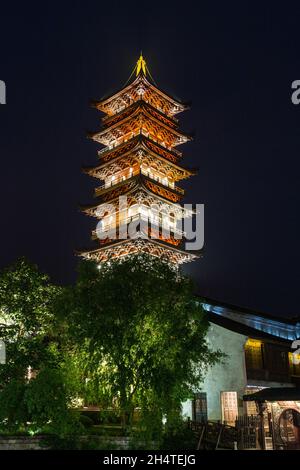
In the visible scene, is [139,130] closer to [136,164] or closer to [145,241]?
[136,164]

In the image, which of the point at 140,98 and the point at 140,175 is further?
the point at 140,98

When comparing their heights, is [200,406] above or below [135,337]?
below

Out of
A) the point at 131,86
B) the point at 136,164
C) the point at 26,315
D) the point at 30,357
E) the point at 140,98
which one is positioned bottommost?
the point at 30,357

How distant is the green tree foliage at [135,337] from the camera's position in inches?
893

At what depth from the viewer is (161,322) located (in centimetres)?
2333

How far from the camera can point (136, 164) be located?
55.9 m

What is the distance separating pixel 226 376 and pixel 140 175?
84.8ft

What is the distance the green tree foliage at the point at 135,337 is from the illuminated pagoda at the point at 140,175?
2587cm

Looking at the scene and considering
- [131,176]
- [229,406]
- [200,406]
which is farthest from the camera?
[131,176]

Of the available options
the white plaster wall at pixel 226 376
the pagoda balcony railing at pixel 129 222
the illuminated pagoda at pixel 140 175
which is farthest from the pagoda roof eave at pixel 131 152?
the white plaster wall at pixel 226 376

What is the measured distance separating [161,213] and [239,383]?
2791cm

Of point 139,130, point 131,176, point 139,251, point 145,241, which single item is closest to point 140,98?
point 139,130

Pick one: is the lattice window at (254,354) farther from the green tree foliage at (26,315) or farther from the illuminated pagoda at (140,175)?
the illuminated pagoda at (140,175)

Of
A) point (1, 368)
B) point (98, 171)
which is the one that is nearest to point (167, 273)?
point (1, 368)
